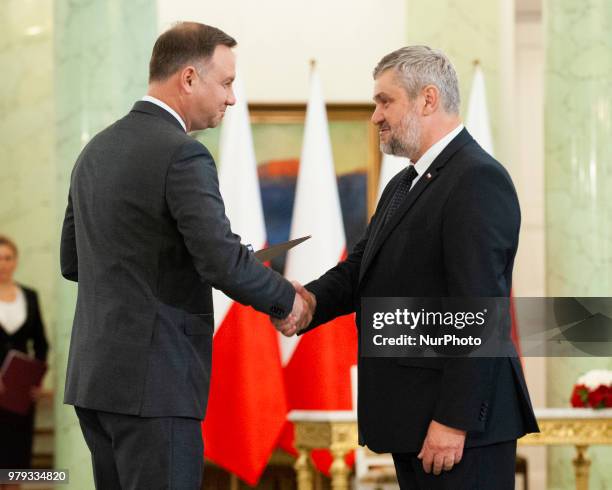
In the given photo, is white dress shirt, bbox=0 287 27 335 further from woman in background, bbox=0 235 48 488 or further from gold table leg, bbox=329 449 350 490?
gold table leg, bbox=329 449 350 490

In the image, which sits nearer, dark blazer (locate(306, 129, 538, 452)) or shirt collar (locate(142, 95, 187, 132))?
dark blazer (locate(306, 129, 538, 452))

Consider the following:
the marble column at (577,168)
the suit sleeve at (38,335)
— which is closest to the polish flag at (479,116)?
the marble column at (577,168)

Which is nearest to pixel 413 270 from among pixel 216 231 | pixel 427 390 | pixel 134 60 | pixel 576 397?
pixel 427 390

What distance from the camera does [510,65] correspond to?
293 inches

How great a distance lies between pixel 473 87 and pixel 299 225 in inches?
65.4

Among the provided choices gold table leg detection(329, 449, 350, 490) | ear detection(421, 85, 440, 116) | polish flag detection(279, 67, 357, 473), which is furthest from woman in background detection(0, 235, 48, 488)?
ear detection(421, 85, 440, 116)

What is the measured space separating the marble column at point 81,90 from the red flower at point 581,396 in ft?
9.35

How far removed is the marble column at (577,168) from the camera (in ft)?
20.0

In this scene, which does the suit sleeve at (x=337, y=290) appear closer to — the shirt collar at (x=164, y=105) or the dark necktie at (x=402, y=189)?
the dark necktie at (x=402, y=189)

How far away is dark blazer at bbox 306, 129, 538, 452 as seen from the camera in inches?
106

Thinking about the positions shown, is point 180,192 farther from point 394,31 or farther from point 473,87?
point 394,31

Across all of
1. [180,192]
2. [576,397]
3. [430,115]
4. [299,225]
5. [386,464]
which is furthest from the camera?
[299,225]

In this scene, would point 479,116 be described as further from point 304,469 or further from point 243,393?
point 304,469

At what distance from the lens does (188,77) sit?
117 inches
